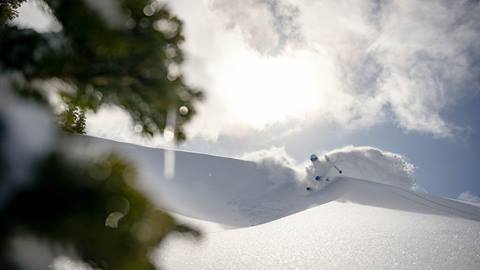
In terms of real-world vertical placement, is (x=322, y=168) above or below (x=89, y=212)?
above

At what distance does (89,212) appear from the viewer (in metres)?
1.02

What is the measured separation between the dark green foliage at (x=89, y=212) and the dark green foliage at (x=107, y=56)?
1.58 ft

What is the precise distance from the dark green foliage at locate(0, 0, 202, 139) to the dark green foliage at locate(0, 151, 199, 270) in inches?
18.9

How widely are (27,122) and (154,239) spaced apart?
67cm

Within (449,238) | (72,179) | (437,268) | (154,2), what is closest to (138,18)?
(154,2)

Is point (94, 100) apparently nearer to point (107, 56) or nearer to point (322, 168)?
point (107, 56)

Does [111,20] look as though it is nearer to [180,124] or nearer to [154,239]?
[180,124]

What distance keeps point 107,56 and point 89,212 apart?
75 centimetres

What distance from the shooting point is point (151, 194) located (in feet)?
4.08

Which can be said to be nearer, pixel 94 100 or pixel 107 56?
pixel 107 56

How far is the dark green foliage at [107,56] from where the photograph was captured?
1233mm

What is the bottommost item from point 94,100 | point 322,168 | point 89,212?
point 89,212

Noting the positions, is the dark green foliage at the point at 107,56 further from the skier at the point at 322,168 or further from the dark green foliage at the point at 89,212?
A: the skier at the point at 322,168

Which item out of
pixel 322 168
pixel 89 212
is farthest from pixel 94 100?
pixel 322 168
